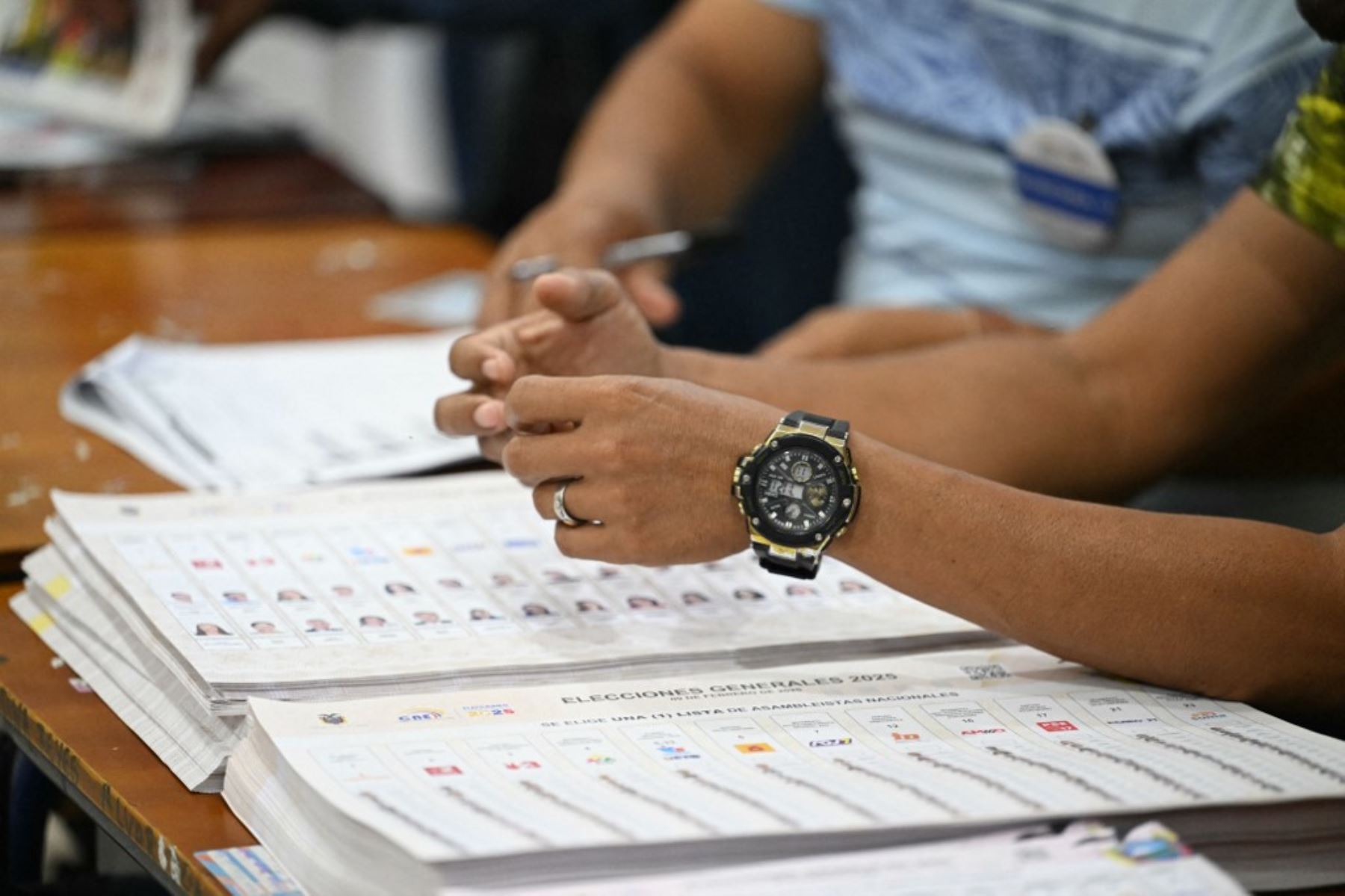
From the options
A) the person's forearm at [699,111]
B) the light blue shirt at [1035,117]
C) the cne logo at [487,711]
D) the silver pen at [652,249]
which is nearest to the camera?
the cne logo at [487,711]

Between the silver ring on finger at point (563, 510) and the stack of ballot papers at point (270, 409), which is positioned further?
the stack of ballot papers at point (270, 409)

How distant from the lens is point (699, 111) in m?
1.57

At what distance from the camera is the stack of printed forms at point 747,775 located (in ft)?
1.94

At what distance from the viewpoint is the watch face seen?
76 cm

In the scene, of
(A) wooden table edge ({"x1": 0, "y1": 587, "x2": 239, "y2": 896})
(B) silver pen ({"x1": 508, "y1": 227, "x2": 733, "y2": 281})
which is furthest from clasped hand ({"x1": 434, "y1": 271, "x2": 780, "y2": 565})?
(B) silver pen ({"x1": 508, "y1": 227, "x2": 733, "y2": 281})

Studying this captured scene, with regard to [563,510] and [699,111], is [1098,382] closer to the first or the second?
[563,510]

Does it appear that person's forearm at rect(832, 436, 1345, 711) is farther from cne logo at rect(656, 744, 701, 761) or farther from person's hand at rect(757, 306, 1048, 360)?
person's hand at rect(757, 306, 1048, 360)

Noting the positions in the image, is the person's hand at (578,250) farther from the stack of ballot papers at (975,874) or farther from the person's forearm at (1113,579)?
the stack of ballot papers at (975,874)

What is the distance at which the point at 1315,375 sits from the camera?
3.63ft

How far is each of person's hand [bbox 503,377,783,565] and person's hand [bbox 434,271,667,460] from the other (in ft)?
0.27

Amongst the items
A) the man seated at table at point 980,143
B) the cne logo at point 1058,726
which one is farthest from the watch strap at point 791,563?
the man seated at table at point 980,143

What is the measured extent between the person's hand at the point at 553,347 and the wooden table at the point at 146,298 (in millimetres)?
222

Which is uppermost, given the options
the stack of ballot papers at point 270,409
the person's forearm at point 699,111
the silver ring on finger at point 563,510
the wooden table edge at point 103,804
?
the person's forearm at point 699,111

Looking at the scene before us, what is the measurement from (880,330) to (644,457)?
1.66 feet
